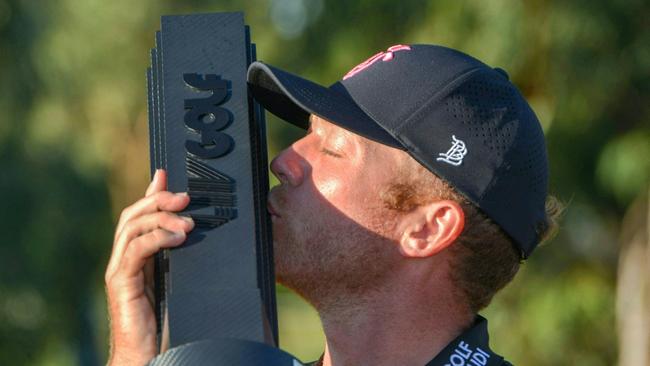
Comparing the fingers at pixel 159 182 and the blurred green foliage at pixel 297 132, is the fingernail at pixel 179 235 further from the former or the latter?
the blurred green foliage at pixel 297 132

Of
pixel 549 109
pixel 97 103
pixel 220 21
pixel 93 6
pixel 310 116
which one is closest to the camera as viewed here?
pixel 220 21

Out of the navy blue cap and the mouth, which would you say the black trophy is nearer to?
the mouth

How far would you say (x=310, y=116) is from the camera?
3.69m

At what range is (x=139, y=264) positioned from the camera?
314 cm

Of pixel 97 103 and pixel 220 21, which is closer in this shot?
pixel 220 21

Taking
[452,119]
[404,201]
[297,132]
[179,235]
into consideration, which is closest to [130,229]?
[179,235]

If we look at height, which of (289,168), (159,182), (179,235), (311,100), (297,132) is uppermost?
(297,132)

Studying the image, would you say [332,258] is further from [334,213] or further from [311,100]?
[311,100]

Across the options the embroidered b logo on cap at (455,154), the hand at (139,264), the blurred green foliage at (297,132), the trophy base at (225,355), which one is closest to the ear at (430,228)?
the embroidered b logo on cap at (455,154)

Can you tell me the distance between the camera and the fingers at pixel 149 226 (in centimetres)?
297

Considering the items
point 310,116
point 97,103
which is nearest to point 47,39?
point 97,103

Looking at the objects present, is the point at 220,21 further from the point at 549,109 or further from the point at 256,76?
the point at 549,109

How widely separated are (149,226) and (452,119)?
0.89m

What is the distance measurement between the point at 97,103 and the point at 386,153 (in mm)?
12059
